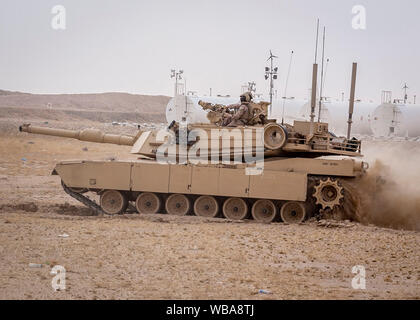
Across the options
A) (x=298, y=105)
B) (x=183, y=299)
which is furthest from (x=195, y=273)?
(x=298, y=105)

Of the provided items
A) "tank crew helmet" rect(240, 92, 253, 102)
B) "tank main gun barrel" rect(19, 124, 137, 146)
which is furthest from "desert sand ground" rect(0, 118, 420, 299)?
"tank crew helmet" rect(240, 92, 253, 102)

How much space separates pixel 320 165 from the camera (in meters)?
17.7

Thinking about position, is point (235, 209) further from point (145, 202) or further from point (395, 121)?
point (395, 121)

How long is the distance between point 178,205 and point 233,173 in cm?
201

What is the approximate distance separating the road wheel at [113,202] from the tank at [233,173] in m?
0.03

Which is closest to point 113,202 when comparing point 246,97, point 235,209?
point 235,209

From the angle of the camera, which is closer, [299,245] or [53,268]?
[53,268]

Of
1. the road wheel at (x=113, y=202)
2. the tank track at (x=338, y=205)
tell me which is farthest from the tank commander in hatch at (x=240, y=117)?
the road wheel at (x=113, y=202)

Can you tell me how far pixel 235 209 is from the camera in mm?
18547

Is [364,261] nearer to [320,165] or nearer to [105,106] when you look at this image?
[320,165]

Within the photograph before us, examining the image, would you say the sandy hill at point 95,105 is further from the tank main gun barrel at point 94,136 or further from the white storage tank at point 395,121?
the tank main gun barrel at point 94,136

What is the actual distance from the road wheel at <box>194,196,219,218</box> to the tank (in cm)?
3

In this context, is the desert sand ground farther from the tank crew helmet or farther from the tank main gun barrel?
the tank crew helmet

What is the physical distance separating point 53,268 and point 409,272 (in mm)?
6584
